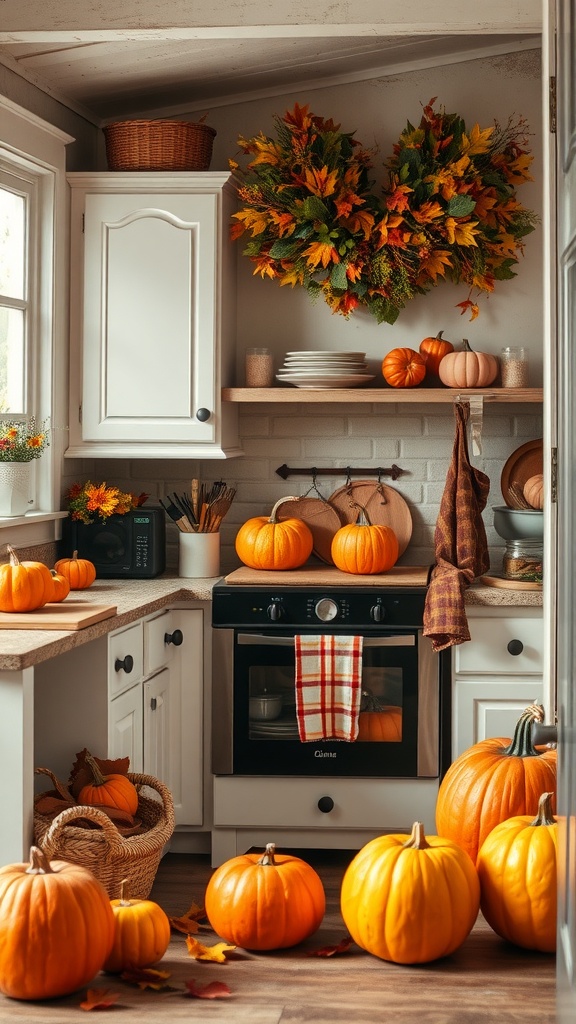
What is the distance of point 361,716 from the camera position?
3.72 meters

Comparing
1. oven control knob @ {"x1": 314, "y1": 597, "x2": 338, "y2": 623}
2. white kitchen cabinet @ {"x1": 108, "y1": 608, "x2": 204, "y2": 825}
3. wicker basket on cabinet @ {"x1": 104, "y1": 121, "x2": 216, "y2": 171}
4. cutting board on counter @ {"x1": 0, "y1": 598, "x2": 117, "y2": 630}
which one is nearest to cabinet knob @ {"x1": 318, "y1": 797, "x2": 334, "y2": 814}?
white kitchen cabinet @ {"x1": 108, "y1": 608, "x2": 204, "y2": 825}

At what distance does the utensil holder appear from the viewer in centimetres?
407

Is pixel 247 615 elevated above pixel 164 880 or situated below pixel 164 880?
above

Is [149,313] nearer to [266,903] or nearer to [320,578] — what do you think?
[320,578]

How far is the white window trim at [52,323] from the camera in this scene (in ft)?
12.7

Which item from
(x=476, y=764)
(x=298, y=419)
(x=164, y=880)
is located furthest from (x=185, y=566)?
(x=476, y=764)

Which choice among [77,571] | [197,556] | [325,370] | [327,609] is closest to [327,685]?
[327,609]

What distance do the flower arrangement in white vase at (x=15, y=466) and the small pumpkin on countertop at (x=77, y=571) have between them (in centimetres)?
20

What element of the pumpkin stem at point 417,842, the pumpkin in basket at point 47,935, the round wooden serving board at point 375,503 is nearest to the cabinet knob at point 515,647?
the round wooden serving board at point 375,503

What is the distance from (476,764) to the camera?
2.74 metres

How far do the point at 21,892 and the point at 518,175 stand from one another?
297 cm

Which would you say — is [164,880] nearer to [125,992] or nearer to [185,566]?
[185,566]

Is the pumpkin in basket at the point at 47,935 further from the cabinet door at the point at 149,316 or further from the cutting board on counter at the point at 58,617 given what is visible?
the cabinet door at the point at 149,316

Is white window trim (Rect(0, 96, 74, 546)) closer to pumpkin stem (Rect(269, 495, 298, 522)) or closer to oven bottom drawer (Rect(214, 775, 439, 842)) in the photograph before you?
pumpkin stem (Rect(269, 495, 298, 522))
